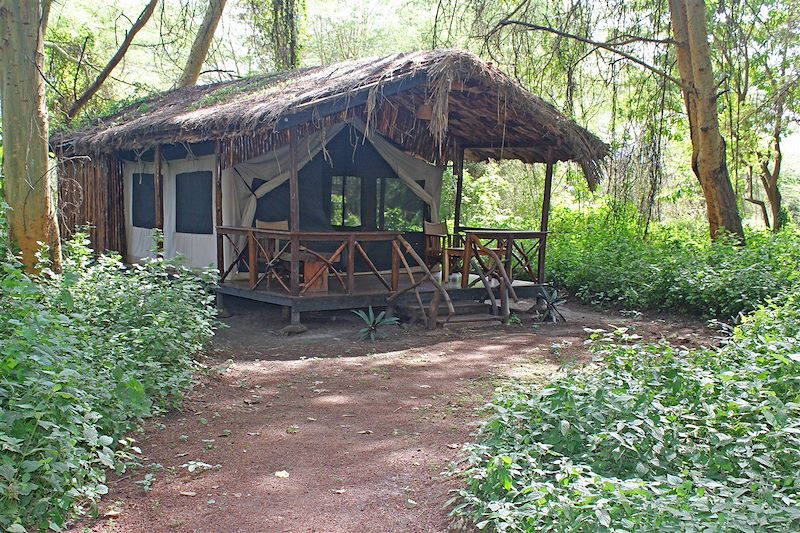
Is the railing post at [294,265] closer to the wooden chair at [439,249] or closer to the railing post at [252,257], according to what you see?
the railing post at [252,257]

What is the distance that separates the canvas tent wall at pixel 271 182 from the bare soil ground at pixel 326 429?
7.53 feet

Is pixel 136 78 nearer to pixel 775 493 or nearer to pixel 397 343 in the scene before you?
pixel 397 343

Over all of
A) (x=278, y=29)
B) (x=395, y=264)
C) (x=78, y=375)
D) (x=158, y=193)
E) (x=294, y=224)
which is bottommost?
(x=78, y=375)

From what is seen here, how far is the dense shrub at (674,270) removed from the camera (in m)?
9.55

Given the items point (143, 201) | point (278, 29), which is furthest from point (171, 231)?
point (278, 29)

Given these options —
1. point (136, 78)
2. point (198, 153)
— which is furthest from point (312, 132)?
point (136, 78)

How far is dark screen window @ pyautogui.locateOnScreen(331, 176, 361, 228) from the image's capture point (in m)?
11.5

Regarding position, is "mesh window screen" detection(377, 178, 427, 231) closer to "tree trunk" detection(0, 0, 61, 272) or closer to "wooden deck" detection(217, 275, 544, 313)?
"wooden deck" detection(217, 275, 544, 313)

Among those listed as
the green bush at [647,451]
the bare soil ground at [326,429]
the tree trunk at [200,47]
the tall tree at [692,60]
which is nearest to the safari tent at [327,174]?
the bare soil ground at [326,429]

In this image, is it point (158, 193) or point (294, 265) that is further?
point (158, 193)

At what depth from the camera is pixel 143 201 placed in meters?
12.9

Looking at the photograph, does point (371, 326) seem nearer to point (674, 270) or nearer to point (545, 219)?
point (545, 219)

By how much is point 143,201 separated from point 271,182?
11.4 ft

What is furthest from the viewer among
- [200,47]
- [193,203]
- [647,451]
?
[200,47]
